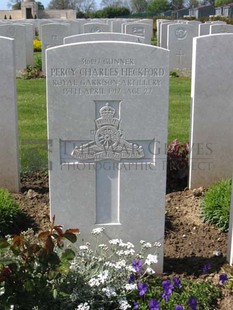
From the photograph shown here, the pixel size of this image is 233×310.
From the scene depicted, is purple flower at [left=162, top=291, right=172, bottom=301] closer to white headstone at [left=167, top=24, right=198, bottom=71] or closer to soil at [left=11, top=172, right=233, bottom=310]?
soil at [left=11, top=172, right=233, bottom=310]

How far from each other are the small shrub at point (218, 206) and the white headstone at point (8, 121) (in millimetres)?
1824

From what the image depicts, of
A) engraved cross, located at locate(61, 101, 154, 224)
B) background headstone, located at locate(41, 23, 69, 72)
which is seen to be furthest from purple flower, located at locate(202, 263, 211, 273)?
background headstone, located at locate(41, 23, 69, 72)

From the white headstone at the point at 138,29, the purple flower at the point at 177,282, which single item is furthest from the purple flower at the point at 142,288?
the white headstone at the point at 138,29

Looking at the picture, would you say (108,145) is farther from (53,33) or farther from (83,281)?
(53,33)

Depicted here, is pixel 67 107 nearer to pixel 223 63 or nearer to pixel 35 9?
pixel 223 63

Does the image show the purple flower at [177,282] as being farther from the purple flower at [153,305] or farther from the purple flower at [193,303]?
the purple flower at [153,305]

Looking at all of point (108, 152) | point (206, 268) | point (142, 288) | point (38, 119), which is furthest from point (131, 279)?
Result: point (38, 119)

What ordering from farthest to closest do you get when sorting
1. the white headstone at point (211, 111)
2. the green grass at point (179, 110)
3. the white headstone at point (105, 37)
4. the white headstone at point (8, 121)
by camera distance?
the green grass at point (179, 110), the white headstone at point (105, 37), the white headstone at point (211, 111), the white headstone at point (8, 121)

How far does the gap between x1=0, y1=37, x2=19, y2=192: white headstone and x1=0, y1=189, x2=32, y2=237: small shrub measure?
54 cm

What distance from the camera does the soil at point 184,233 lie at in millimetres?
3782

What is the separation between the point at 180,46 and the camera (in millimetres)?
14328

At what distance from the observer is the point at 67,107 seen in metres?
3.43

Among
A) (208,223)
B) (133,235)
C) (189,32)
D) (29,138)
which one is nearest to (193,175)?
(208,223)

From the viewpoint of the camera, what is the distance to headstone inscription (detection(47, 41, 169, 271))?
11.1 feet
